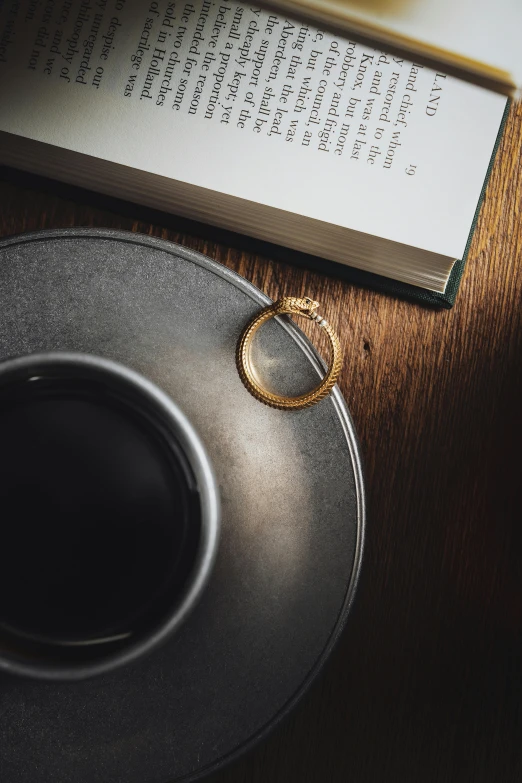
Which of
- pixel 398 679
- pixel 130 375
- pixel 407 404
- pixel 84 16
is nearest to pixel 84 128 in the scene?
pixel 84 16

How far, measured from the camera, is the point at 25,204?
493mm

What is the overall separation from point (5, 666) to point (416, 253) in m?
0.35

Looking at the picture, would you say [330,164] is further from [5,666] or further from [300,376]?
[5,666]

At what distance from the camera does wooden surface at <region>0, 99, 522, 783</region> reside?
0.50 metres

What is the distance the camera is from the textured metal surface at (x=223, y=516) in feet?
1.28

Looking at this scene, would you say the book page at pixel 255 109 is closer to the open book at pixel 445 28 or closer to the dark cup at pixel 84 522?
the open book at pixel 445 28

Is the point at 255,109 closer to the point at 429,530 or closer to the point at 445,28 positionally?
the point at 445,28

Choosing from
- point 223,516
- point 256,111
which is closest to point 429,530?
point 223,516

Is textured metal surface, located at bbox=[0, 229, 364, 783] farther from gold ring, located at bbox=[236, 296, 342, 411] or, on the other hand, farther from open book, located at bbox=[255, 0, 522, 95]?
open book, located at bbox=[255, 0, 522, 95]

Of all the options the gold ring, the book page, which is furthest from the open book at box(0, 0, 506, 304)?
the gold ring

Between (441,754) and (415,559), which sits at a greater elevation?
(415,559)

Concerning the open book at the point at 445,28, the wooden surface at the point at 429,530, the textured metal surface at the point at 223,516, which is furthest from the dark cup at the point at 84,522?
the open book at the point at 445,28

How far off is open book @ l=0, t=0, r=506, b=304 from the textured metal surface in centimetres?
10

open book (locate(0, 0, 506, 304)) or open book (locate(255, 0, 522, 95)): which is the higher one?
open book (locate(255, 0, 522, 95))
